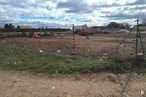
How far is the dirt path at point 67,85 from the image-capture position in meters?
9.66

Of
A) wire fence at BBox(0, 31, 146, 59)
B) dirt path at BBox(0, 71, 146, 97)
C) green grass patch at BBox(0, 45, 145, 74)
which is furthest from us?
wire fence at BBox(0, 31, 146, 59)

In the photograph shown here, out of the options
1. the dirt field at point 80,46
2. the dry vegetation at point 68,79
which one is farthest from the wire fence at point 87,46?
the dry vegetation at point 68,79

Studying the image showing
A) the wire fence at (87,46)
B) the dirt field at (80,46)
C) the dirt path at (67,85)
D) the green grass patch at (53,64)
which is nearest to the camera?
the dirt path at (67,85)

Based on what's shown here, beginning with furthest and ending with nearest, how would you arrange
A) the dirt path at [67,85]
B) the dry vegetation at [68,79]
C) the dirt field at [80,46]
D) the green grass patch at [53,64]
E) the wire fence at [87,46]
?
the dirt field at [80,46], the wire fence at [87,46], the green grass patch at [53,64], the dry vegetation at [68,79], the dirt path at [67,85]

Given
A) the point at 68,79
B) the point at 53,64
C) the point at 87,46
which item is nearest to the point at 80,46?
the point at 87,46

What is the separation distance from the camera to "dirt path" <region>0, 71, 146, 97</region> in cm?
966

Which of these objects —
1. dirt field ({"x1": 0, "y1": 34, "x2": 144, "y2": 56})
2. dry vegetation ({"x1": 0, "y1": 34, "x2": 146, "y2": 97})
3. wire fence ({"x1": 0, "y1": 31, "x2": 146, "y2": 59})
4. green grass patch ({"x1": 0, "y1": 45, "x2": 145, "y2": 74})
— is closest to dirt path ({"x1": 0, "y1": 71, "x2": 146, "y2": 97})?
dry vegetation ({"x1": 0, "y1": 34, "x2": 146, "y2": 97})

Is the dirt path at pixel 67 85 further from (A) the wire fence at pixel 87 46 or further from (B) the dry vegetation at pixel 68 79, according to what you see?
(A) the wire fence at pixel 87 46

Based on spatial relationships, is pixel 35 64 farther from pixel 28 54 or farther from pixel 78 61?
pixel 28 54

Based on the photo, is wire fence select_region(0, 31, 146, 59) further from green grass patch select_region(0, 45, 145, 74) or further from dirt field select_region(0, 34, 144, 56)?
green grass patch select_region(0, 45, 145, 74)

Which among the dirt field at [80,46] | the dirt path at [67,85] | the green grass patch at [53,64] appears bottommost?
the dirt field at [80,46]

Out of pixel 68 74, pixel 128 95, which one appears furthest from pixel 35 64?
pixel 128 95

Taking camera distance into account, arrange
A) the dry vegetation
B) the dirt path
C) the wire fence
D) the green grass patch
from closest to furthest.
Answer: the dirt path
the dry vegetation
the green grass patch
the wire fence

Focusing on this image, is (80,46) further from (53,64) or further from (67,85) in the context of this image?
(67,85)
